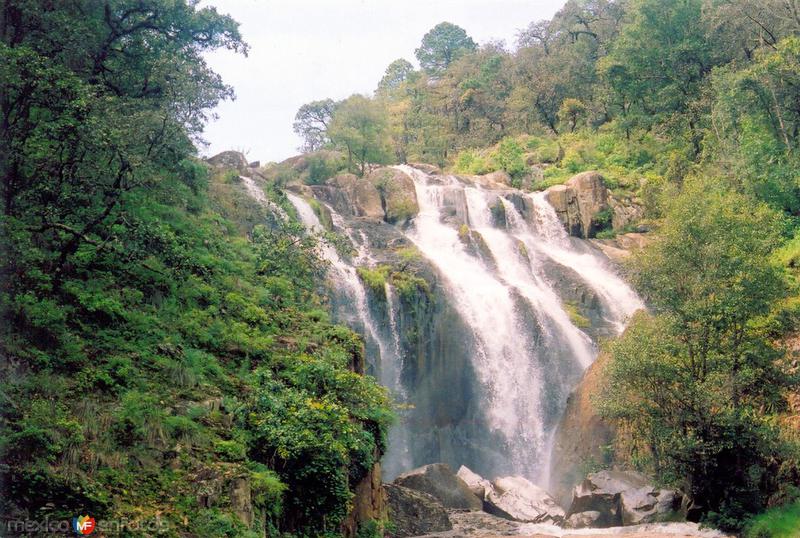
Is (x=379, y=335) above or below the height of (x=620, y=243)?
below

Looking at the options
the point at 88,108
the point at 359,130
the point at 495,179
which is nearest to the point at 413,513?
the point at 88,108

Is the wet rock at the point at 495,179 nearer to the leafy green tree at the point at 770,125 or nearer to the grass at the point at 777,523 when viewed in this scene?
the leafy green tree at the point at 770,125

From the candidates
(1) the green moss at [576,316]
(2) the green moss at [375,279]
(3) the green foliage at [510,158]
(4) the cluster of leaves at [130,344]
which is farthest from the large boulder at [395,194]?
(4) the cluster of leaves at [130,344]

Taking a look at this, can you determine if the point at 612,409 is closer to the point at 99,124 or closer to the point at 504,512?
the point at 504,512

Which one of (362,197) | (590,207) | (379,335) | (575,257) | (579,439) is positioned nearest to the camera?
(579,439)

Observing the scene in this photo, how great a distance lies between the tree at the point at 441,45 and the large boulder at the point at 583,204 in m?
37.4

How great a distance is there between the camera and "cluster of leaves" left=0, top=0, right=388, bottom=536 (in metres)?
8.54

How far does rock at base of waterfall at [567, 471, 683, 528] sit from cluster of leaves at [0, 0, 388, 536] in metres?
6.96

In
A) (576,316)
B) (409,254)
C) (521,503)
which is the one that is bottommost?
(521,503)

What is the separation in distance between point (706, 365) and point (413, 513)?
821cm

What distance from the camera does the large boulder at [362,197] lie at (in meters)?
35.5

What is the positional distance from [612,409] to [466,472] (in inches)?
252

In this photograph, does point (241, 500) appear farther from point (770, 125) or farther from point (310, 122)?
point (310, 122)

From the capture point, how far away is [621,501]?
674 inches
